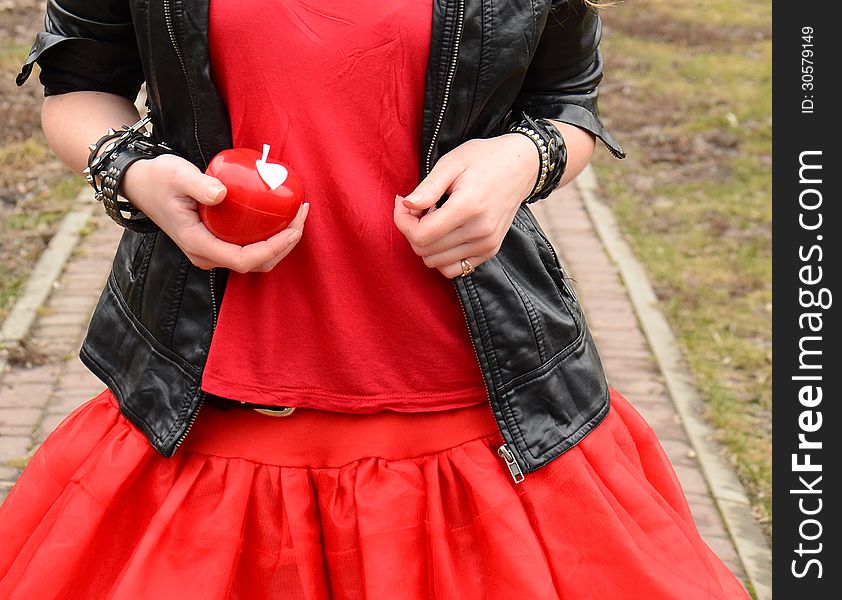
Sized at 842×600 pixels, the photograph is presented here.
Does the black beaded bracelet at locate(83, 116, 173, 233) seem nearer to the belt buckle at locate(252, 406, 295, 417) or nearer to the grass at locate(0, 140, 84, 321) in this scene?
the belt buckle at locate(252, 406, 295, 417)

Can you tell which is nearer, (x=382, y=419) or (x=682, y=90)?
(x=382, y=419)

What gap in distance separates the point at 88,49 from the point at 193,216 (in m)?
0.37

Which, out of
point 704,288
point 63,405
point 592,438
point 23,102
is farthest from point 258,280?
point 23,102

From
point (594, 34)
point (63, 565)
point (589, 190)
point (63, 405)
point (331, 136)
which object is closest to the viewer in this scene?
point (331, 136)

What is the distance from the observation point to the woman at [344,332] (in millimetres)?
1455

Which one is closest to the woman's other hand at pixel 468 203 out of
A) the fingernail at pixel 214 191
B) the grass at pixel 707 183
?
the fingernail at pixel 214 191

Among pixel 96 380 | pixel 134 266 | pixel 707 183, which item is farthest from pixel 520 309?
pixel 707 183

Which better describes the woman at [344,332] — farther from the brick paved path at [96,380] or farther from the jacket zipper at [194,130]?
the brick paved path at [96,380]

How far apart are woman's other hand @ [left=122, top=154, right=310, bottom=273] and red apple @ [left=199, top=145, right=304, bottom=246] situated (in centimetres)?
1

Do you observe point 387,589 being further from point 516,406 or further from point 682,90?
point 682,90

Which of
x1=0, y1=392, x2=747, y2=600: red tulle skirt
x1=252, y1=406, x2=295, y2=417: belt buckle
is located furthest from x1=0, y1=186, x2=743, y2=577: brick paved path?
x1=252, y1=406, x2=295, y2=417: belt buckle

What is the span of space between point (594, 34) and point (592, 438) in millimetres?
632

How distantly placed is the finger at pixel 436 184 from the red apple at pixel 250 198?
154 millimetres

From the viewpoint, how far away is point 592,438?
5.50 feet
